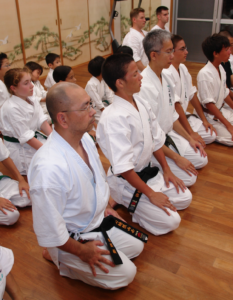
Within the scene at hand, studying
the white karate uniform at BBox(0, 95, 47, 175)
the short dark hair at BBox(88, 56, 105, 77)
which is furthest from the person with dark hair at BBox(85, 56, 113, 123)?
the white karate uniform at BBox(0, 95, 47, 175)

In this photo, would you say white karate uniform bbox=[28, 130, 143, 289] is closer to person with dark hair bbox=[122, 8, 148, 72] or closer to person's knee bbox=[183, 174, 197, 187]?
person's knee bbox=[183, 174, 197, 187]

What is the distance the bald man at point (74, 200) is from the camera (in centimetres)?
149

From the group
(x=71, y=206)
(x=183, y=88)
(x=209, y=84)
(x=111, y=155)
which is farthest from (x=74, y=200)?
(x=209, y=84)

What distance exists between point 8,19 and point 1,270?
5.05 meters

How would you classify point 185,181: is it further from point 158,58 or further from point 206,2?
point 206,2

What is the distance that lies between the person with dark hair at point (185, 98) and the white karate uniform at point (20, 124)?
4.57 ft

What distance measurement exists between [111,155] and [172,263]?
817mm

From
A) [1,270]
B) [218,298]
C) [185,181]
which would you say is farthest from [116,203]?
[1,270]

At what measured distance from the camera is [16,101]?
9.14 ft

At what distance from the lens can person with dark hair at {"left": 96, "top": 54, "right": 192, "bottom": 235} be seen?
2.02m

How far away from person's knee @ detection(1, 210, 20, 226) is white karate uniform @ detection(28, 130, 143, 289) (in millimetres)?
665

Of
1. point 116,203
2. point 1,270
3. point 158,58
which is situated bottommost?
point 116,203

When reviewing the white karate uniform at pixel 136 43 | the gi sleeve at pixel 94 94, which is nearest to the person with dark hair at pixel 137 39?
the white karate uniform at pixel 136 43

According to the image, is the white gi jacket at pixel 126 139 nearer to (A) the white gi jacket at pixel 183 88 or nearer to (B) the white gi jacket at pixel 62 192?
(B) the white gi jacket at pixel 62 192
